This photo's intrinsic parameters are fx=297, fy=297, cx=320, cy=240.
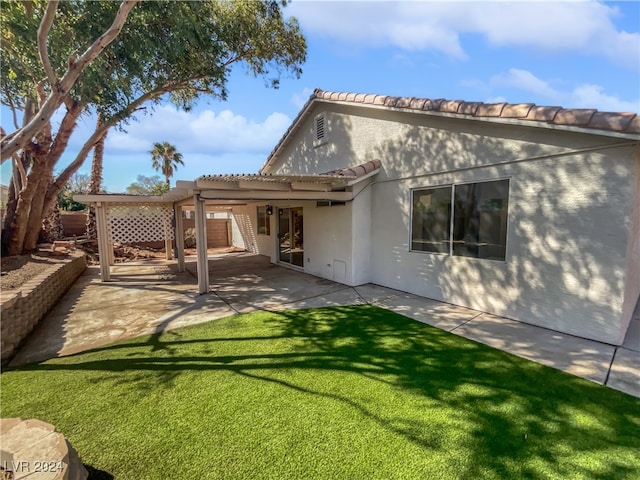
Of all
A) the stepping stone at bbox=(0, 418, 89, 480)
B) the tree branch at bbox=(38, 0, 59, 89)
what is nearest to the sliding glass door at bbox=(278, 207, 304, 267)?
the tree branch at bbox=(38, 0, 59, 89)

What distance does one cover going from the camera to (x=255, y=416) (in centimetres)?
338

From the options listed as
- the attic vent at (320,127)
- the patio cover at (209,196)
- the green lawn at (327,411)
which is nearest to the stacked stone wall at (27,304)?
the green lawn at (327,411)

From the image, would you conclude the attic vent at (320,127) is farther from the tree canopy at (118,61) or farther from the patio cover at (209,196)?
the patio cover at (209,196)

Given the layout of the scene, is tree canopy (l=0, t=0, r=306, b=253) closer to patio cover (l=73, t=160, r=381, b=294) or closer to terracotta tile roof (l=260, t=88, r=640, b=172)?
patio cover (l=73, t=160, r=381, b=294)

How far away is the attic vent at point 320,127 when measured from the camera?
Result: 37.9 feet

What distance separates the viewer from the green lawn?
2.72 metres

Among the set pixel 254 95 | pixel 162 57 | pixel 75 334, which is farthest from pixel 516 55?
pixel 75 334

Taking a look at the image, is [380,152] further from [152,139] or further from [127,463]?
[152,139]

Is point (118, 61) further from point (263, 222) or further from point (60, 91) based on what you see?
point (263, 222)

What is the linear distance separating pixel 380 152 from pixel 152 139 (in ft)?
98.8

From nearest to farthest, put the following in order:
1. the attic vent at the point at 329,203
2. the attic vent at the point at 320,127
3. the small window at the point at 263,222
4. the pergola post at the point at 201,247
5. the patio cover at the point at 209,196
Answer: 1. the patio cover at the point at 209,196
2. the pergola post at the point at 201,247
3. the attic vent at the point at 329,203
4. the attic vent at the point at 320,127
5. the small window at the point at 263,222

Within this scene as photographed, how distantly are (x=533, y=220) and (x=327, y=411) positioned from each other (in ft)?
17.4

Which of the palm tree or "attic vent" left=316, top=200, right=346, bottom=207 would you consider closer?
"attic vent" left=316, top=200, right=346, bottom=207

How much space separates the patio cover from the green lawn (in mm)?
3949
